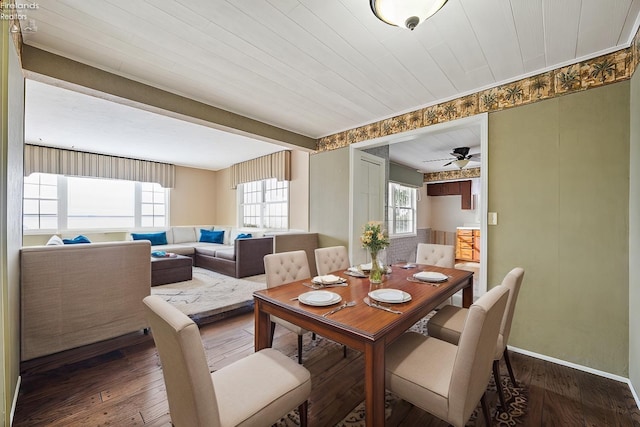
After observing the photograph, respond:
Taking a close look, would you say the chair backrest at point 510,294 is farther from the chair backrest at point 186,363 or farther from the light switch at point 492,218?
the chair backrest at point 186,363

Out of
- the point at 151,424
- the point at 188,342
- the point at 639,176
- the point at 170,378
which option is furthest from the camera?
the point at 639,176

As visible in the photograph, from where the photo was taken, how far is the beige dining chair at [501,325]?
162cm

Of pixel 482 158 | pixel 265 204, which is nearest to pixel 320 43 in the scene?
pixel 482 158

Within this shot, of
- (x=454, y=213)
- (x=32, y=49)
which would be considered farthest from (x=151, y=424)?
(x=454, y=213)

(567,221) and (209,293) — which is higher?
(567,221)

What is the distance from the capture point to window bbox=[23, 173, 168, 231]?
201 inches

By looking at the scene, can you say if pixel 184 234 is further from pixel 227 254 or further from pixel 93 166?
pixel 227 254

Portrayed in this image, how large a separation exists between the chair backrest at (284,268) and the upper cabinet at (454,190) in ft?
20.3

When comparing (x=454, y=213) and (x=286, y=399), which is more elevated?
(x=454, y=213)

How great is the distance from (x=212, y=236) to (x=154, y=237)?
1188 mm

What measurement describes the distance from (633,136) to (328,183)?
10.1 ft

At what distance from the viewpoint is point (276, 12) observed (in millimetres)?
1612

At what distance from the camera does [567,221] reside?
216cm

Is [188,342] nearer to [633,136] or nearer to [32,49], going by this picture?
[32,49]
